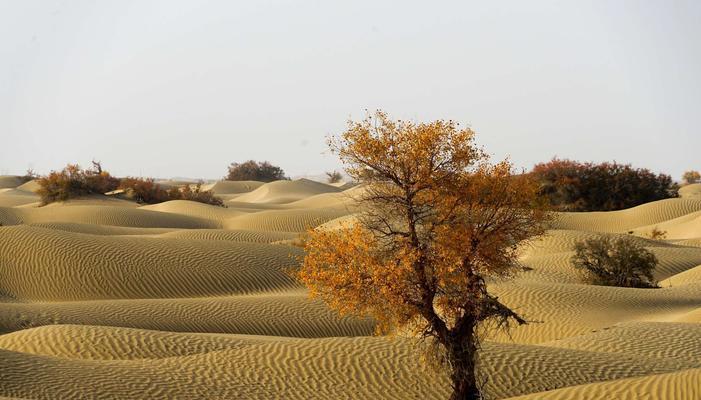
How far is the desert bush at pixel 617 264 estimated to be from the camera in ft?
83.4

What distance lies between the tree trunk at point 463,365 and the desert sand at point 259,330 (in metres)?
0.85

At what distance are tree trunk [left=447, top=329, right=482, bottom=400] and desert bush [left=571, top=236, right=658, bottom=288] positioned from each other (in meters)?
15.3

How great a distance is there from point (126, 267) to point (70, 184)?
28194mm

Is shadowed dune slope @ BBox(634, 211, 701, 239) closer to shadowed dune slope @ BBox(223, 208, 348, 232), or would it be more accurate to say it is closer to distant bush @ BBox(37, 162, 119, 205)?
shadowed dune slope @ BBox(223, 208, 348, 232)

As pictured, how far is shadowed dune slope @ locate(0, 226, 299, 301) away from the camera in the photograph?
2419 cm

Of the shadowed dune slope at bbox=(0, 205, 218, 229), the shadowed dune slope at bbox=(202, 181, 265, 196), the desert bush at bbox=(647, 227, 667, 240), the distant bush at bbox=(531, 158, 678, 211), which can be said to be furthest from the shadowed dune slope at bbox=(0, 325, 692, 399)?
the shadowed dune slope at bbox=(202, 181, 265, 196)

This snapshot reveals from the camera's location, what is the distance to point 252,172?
101m

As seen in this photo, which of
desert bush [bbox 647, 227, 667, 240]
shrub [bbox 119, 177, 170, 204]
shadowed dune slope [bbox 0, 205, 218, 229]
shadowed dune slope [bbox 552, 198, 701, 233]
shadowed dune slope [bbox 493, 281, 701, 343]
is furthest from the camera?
shrub [bbox 119, 177, 170, 204]

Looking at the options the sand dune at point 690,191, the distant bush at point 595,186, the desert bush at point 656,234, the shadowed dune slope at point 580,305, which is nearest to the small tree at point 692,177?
the sand dune at point 690,191

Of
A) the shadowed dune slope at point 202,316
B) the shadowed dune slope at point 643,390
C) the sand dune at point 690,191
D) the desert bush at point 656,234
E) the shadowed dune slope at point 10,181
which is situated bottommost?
the shadowed dune slope at point 202,316

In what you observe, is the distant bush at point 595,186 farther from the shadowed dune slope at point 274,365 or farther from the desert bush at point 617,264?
the shadowed dune slope at point 274,365

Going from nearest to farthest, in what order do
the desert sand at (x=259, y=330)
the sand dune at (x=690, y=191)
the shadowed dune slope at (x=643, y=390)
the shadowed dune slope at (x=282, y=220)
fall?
the shadowed dune slope at (x=643, y=390) < the desert sand at (x=259, y=330) < the shadowed dune slope at (x=282, y=220) < the sand dune at (x=690, y=191)

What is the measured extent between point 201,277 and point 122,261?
2.69 metres

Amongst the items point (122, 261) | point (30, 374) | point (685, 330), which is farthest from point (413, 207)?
point (122, 261)
